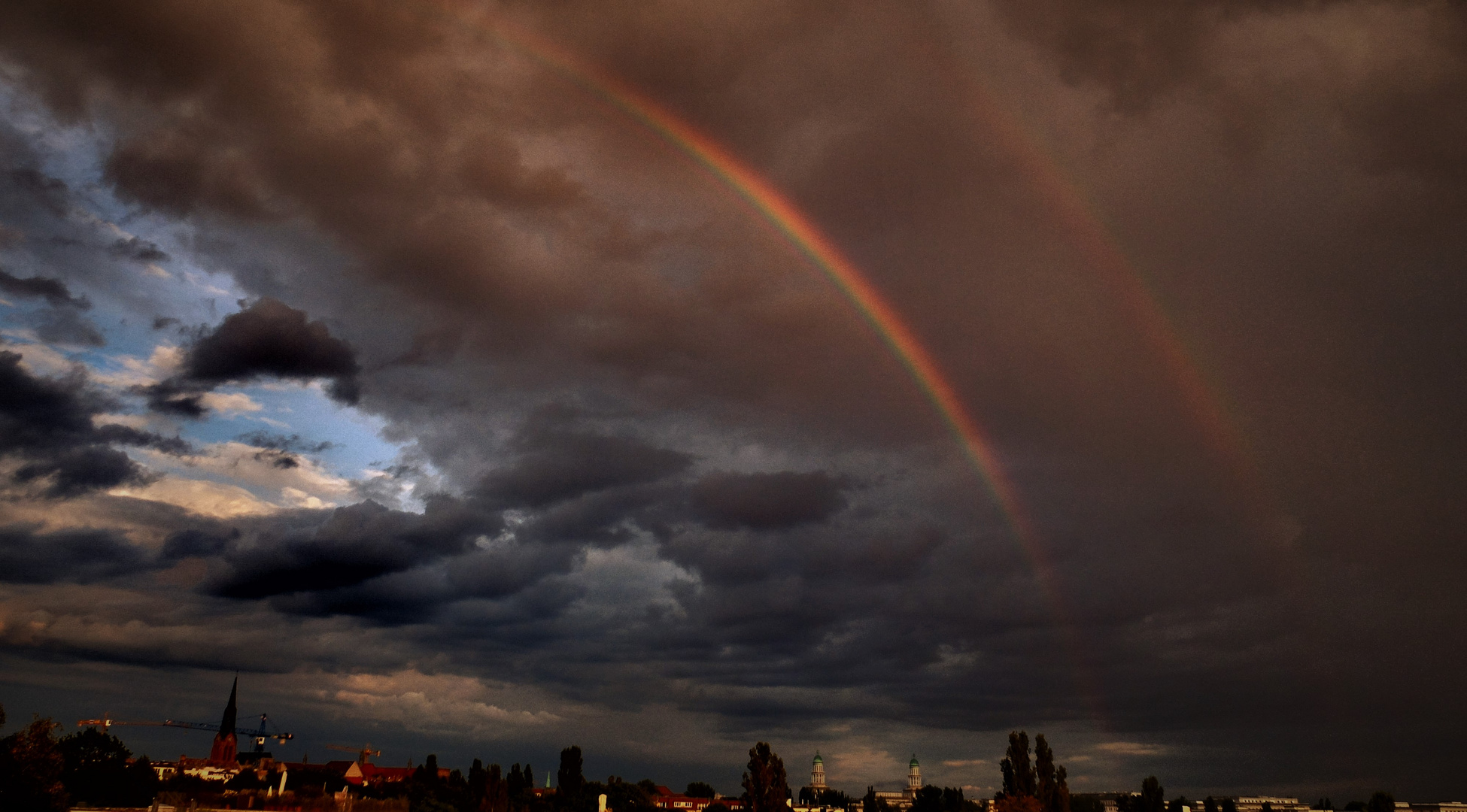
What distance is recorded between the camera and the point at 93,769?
86.2m

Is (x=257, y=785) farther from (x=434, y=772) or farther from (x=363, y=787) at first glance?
(x=434, y=772)

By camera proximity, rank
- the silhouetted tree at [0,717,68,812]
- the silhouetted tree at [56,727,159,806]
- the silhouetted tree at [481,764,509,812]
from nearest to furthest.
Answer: the silhouetted tree at [0,717,68,812] → the silhouetted tree at [56,727,159,806] → the silhouetted tree at [481,764,509,812]

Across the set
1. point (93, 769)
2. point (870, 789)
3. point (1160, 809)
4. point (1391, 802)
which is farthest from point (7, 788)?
point (1391, 802)

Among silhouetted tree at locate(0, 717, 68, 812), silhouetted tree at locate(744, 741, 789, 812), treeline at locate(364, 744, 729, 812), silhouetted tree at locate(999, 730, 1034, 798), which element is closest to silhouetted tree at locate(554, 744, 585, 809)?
treeline at locate(364, 744, 729, 812)

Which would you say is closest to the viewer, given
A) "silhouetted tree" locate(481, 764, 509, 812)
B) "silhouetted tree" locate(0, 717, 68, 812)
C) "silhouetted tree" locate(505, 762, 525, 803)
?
"silhouetted tree" locate(0, 717, 68, 812)

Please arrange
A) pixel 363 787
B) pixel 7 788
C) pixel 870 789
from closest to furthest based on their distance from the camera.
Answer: pixel 7 788, pixel 363 787, pixel 870 789

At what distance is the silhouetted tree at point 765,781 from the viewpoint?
4729 inches

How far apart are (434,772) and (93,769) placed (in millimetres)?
83064

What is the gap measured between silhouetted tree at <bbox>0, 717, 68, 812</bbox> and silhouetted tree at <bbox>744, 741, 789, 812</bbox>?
280 feet

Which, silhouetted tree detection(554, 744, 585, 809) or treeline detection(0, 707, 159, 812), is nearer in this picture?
treeline detection(0, 707, 159, 812)

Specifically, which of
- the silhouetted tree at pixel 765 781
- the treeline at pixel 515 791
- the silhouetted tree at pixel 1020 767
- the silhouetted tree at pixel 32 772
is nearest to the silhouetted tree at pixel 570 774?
the treeline at pixel 515 791

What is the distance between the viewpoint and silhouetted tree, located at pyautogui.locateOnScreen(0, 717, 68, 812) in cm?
4434

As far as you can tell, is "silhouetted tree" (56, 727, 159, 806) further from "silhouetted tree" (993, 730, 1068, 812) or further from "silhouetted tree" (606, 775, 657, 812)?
"silhouetted tree" (993, 730, 1068, 812)

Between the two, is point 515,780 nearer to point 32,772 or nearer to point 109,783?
point 109,783
